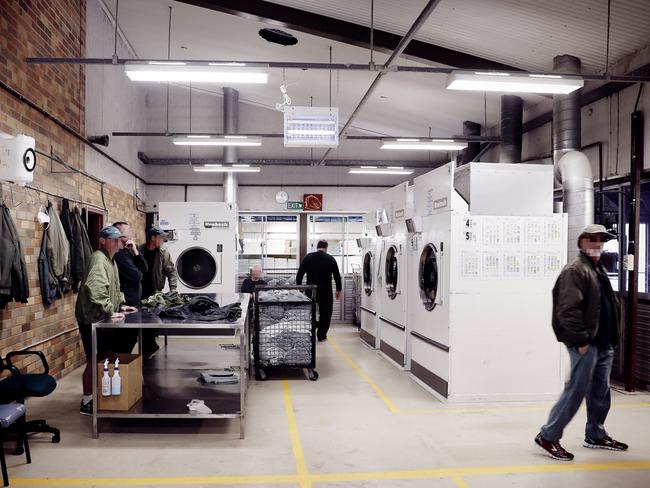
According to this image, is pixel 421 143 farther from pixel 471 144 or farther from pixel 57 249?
pixel 57 249

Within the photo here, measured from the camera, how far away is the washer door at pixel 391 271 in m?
7.20

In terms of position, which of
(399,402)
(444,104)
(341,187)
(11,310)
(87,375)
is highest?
(444,104)

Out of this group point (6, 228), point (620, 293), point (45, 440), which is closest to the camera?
point (45, 440)

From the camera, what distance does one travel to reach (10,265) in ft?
14.8

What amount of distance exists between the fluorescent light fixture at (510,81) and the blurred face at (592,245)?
2.24 meters

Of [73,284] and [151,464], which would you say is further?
[73,284]

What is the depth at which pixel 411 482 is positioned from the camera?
3453mm

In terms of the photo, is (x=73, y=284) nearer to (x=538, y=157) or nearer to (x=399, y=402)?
(x=399, y=402)

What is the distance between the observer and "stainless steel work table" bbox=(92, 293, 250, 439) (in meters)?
4.09

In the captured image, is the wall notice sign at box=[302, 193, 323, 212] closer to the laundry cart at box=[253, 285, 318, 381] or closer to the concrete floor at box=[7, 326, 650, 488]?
the laundry cart at box=[253, 285, 318, 381]

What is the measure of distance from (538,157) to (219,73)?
5.86 meters

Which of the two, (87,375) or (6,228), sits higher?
(6,228)

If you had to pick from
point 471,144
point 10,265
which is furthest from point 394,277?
point 471,144

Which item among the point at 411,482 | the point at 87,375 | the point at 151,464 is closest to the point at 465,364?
the point at 411,482
